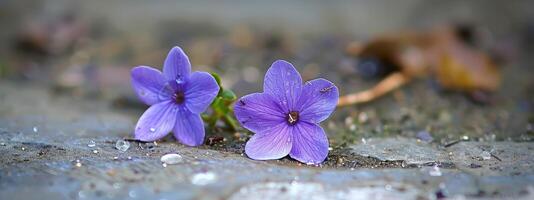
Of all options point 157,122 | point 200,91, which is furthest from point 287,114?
point 157,122

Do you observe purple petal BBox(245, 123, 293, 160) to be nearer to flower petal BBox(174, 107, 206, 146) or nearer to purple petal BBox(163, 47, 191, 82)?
flower petal BBox(174, 107, 206, 146)

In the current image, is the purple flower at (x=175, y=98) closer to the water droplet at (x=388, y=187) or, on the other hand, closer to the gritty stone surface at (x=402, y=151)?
the gritty stone surface at (x=402, y=151)

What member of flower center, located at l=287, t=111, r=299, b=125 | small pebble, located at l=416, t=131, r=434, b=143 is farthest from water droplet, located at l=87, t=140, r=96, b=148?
small pebble, located at l=416, t=131, r=434, b=143

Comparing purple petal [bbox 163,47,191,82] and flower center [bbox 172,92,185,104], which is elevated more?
purple petal [bbox 163,47,191,82]

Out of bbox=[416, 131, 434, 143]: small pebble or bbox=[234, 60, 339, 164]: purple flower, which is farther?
bbox=[416, 131, 434, 143]: small pebble

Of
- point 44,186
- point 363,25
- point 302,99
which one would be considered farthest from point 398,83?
point 44,186

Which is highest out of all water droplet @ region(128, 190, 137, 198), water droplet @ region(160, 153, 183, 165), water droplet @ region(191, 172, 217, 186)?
water droplet @ region(160, 153, 183, 165)

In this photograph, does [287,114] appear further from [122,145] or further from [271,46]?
[271,46]
